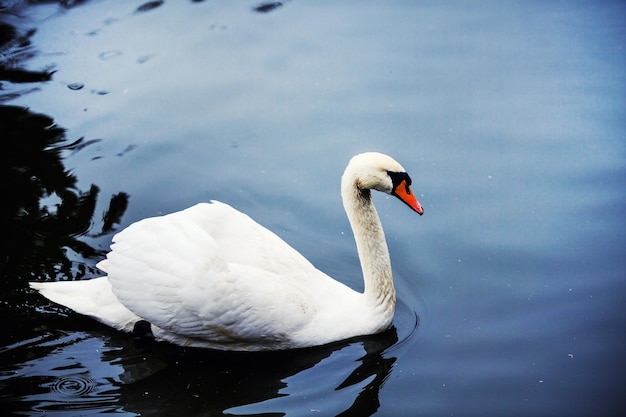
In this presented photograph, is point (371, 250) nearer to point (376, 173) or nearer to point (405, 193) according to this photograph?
point (405, 193)

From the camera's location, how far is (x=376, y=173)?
7.05 m

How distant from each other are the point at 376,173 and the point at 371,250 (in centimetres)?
68

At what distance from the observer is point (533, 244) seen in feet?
27.0

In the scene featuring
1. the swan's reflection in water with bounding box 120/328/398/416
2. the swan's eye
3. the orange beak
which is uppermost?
the swan's eye

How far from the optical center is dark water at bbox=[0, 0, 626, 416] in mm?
6680

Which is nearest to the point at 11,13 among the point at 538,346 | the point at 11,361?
the point at 11,361

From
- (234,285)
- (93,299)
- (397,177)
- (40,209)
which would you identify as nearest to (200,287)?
(234,285)

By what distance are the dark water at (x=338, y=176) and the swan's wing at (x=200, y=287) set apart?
1.02 ft

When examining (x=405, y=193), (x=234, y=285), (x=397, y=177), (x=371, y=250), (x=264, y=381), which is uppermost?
(x=397, y=177)

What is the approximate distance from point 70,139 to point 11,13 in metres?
3.49

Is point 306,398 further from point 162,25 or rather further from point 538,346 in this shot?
point 162,25

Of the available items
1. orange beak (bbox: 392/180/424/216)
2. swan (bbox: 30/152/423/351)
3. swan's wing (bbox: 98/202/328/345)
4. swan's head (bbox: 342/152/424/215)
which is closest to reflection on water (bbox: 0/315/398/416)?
swan (bbox: 30/152/423/351)

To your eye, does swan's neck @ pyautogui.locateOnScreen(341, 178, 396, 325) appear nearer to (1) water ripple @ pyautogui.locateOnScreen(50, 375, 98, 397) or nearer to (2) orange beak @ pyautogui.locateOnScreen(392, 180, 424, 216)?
(2) orange beak @ pyautogui.locateOnScreen(392, 180, 424, 216)

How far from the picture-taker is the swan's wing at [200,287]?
6691mm
